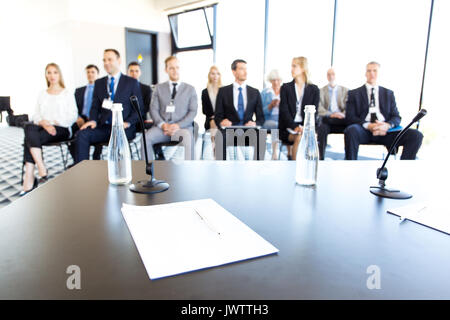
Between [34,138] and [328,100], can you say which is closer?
[34,138]

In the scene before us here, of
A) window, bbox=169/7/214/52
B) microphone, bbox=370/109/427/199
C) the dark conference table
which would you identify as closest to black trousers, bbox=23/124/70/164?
the dark conference table

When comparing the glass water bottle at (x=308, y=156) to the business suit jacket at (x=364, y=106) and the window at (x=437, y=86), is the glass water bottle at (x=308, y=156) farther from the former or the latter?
the window at (x=437, y=86)

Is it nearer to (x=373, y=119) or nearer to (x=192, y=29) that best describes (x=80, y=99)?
(x=373, y=119)

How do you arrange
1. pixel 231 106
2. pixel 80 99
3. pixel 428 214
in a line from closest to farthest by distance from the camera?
pixel 428 214, pixel 231 106, pixel 80 99

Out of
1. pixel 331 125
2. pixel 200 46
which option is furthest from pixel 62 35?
pixel 331 125

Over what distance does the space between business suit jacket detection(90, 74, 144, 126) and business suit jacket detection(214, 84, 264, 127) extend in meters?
0.92

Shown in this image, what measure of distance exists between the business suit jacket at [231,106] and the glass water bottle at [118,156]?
9.09 feet

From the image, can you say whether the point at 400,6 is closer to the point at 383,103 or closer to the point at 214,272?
the point at 383,103

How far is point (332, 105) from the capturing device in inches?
180

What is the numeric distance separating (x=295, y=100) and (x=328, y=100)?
1.11 metres

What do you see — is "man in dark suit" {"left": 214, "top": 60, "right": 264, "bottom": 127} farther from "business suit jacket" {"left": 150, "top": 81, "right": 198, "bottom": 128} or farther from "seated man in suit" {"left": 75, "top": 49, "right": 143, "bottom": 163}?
"seated man in suit" {"left": 75, "top": 49, "right": 143, "bottom": 163}

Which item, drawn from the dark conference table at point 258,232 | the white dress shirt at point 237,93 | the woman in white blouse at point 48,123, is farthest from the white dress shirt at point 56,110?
the dark conference table at point 258,232

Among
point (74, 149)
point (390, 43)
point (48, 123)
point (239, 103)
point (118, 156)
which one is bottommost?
point (74, 149)
